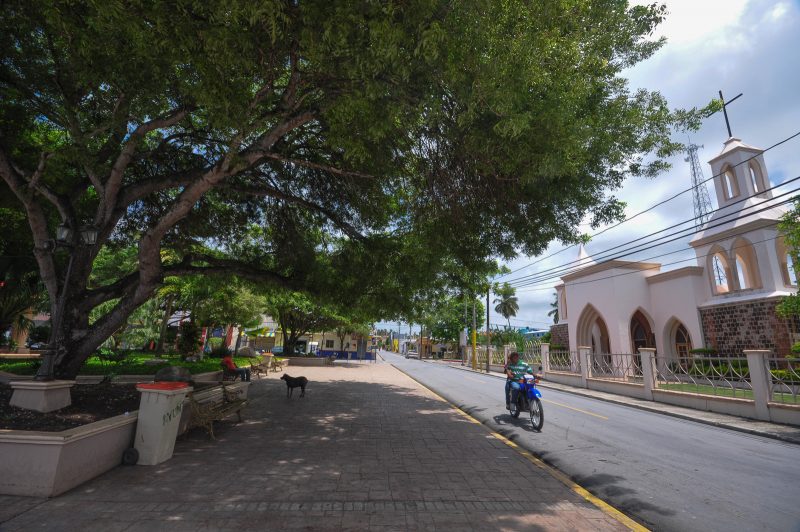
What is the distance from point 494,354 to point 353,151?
2934cm

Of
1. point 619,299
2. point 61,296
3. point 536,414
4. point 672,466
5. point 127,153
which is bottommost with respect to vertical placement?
point 672,466

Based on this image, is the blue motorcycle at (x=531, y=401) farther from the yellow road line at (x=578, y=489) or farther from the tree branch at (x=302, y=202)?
the tree branch at (x=302, y=202)

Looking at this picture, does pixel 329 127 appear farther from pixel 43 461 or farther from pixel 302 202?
pixel 43 461

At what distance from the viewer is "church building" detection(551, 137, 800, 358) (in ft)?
57.4

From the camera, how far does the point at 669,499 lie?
15.7ft

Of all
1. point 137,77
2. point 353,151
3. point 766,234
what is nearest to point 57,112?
point 137,77

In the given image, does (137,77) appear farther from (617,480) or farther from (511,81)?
(617,480)

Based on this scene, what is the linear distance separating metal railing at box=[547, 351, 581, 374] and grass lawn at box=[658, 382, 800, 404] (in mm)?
5885

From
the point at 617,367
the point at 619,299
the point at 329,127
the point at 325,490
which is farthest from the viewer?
the point at 619,299

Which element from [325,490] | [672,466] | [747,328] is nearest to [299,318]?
[747,328]

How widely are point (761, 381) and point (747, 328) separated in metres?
8.97

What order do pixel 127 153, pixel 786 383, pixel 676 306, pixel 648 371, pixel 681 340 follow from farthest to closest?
pixel 681 340 → pixel 676 306 → pixel 648 371 → pixel 786 383 → pixel 127 153

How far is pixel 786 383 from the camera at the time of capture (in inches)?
409

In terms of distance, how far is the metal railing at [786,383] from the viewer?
10.1 meters
